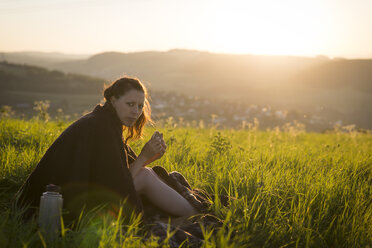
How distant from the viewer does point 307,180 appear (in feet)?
12.7

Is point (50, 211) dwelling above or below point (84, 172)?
below

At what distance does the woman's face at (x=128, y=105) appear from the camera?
3463mm

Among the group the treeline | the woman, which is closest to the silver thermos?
the woman

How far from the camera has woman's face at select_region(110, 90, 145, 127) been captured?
346cm

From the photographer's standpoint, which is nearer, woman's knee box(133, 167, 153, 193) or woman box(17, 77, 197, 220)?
woman box(17, 77, 197, 220)

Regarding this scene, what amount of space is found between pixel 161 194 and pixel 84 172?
95 cm

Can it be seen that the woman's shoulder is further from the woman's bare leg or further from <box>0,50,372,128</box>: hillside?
<box>0,50,372,128</box>: hillside

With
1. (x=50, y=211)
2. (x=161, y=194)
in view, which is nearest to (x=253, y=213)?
(x=161, y=194)

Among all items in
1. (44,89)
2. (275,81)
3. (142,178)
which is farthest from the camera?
(275,81)

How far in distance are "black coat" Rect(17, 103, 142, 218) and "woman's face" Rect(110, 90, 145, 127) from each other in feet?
1.01

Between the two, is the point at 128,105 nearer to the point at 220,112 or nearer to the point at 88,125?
the point at 88,125

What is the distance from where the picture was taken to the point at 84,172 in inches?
120

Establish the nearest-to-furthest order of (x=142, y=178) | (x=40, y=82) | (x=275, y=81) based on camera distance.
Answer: (x=142, y=178)
(x=40, y=82)
(x=275, y=81)

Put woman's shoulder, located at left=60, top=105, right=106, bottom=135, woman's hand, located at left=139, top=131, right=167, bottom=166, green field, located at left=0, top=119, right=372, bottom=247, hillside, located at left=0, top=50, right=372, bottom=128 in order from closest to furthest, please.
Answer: green field, located at left=0, top=119, right=372, bottom=247 < woman's shoulder, located at left=60, top=105, right=106, bottom=135 < woman's hand, located at left=139, top=131, right=167, bottom=166 < hillside, located at left=0, top=50, right=372, bottom=128
